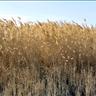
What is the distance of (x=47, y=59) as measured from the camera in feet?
18.1

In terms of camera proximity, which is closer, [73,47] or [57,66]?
[57,66]

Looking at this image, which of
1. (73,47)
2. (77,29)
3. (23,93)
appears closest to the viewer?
(23,93)

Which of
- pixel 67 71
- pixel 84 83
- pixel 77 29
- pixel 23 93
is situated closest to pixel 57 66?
pixel 67 71

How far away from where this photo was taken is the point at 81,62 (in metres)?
5.62

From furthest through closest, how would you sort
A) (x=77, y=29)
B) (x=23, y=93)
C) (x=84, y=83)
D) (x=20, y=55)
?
(x=77, y=29) → (x=20, y=55) → (x=84, y=83) → (x=23, y=93)

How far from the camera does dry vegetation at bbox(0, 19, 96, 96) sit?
4.82 m

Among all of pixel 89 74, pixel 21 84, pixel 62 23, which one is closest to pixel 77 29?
pixel 62 23

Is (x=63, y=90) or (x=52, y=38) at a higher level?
(x=52, y=38)

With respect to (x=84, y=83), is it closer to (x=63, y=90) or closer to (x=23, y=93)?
(x=63, y=90)

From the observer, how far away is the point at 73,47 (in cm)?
595

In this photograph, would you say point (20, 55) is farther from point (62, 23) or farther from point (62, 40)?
point (62, 23)

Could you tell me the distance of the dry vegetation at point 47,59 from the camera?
15.8 feet

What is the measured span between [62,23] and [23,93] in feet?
8.38

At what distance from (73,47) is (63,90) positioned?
1.23m
